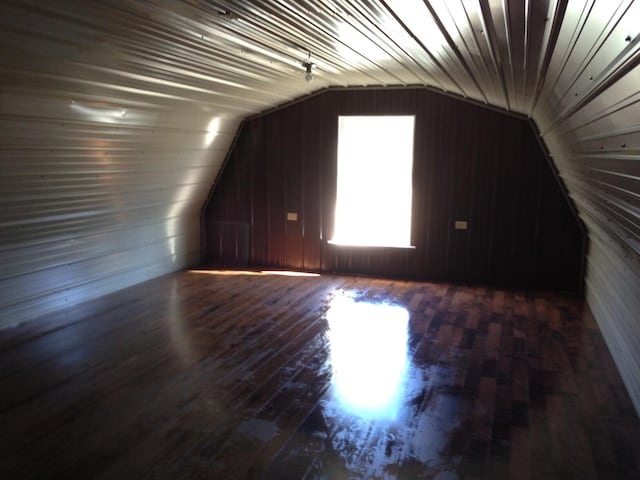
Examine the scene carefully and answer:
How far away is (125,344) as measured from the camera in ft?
14.0

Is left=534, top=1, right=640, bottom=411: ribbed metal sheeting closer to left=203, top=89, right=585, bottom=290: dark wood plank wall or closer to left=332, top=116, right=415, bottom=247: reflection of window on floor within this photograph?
left=203, top=89, right=585, bottom=290: dark wood plank wall

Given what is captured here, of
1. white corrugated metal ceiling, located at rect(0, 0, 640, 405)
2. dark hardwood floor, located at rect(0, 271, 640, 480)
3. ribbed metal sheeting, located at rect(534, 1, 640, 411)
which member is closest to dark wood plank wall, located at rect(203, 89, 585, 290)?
white corrugated metal ceiling, located at rect(0, 0, 640, 405)

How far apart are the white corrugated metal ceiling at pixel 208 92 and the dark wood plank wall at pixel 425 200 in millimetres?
468

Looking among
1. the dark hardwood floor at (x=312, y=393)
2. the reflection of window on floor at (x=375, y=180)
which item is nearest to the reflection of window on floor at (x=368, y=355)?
the dark hardwood floor at (x=312, y=393)

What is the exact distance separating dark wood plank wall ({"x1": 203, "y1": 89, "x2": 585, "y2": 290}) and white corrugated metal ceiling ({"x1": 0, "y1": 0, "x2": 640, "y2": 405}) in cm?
47

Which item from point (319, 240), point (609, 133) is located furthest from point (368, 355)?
point (319, 240)

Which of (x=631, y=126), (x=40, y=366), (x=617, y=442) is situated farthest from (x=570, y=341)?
(x=40, y=366)

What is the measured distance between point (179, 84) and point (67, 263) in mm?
2280

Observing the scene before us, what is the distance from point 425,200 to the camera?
262 inches

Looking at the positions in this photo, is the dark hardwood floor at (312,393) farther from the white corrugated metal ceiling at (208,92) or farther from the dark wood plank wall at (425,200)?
the dark wood plank wall at (425,200)

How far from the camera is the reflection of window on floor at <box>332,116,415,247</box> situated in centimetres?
675

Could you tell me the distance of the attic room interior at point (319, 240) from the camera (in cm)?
263

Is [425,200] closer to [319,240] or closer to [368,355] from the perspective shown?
A: [319,240]

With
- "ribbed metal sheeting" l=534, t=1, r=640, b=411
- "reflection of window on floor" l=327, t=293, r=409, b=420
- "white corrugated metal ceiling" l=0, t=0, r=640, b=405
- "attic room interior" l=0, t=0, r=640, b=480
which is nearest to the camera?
"ribbed metal sheeting" l=534, t=1, r=640, b=411
